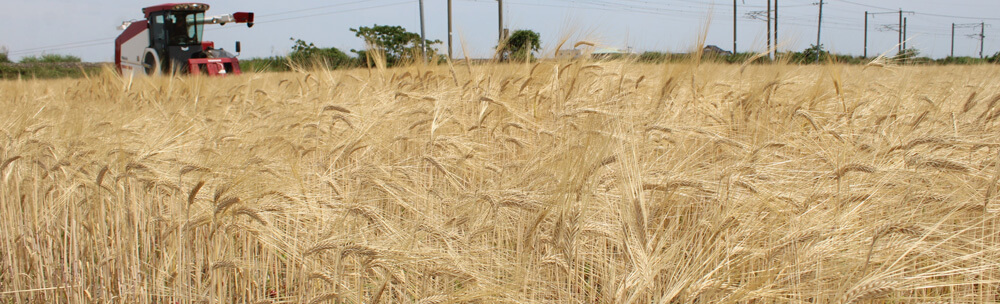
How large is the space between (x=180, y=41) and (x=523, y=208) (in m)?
13.2

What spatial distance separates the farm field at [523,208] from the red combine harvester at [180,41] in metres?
10.4

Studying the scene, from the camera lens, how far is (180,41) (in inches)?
497

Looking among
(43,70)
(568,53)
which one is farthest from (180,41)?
(43,70)

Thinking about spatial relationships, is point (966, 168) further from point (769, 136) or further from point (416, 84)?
point (416, 84)

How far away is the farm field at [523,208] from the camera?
130cm

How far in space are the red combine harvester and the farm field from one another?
1040 centimetres

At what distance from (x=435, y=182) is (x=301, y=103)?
1.33m

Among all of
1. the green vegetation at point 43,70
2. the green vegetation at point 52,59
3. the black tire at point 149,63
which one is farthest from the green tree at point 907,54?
the green vegetation at point 52,59

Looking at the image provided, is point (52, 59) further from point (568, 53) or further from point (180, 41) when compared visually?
point (568, 53)

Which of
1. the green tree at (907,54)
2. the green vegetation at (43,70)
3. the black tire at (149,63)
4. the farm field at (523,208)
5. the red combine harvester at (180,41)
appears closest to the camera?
the farm field at (523,208)

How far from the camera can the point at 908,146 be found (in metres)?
1.68

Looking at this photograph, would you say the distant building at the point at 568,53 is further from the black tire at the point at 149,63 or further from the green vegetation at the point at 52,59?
the green vegetation at the point at 52,59

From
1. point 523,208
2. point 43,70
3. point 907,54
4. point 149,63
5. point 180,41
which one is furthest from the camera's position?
point 43,70

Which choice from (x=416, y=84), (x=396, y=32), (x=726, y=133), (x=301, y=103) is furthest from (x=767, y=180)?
(x=396, y=32)
